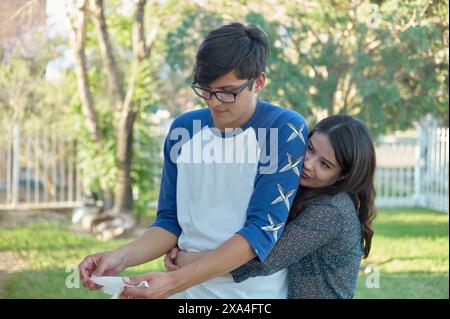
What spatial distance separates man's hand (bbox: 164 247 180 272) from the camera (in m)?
1.92

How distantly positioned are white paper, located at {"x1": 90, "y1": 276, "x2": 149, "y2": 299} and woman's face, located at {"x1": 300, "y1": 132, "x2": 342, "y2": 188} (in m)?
0.52

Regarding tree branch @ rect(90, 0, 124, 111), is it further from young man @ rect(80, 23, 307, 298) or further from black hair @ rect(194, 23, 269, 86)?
black hair @ rect(194, 23, 269, 86)

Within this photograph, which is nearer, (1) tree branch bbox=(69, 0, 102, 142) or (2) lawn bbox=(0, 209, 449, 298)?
(2) lawn bbox=(0, 209, 449, 298)

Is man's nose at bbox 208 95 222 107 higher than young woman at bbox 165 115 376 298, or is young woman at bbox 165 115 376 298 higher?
man's nose at bbox 208 95 222 107

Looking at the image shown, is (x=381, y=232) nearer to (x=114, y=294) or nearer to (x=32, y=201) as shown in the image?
(x=32, y=201)

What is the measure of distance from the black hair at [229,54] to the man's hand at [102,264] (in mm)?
530

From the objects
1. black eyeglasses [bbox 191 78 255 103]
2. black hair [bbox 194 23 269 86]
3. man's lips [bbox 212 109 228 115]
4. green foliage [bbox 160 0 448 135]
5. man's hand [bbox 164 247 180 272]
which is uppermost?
green foliage [bbox 160 0 448 135]

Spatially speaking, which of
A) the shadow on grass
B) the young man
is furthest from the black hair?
the shadow on grass

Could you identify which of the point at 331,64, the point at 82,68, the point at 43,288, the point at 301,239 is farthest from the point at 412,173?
the point at 301,239

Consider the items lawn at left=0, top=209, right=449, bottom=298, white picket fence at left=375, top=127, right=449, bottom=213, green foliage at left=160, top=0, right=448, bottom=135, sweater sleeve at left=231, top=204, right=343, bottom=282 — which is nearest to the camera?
sweater sleeve at left=231, top=204, right=343, bottom=282

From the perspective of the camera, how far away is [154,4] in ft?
25.3

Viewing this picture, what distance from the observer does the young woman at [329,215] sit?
183cm
